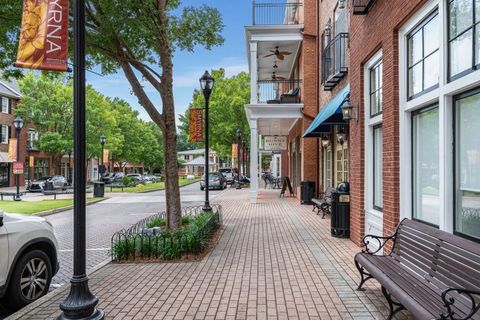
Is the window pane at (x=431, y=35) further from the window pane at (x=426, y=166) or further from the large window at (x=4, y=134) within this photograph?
the large window at (x=4, y=134)

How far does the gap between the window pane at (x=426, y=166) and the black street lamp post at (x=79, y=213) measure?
4.16m

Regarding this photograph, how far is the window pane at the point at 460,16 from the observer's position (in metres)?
4.42

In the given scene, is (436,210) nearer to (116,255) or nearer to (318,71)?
(116,255)

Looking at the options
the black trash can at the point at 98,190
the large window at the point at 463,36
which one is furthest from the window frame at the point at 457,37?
the black trash can at the point at 98,190

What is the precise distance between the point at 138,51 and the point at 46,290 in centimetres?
620

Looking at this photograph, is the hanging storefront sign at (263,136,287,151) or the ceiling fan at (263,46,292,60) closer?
the ceiling fan at (263,46,292,60)

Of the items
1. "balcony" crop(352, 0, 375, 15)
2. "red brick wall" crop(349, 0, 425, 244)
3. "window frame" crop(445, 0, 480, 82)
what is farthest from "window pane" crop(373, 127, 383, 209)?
"window frame" crop(445, 0, 480, 82)

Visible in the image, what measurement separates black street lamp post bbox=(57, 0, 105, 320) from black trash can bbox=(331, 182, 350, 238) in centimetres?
635

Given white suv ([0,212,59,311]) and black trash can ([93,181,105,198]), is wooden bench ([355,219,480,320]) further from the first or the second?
black trash can ([93,181,105,198])

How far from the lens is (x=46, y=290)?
5.75m

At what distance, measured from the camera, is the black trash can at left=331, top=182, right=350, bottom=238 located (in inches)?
370

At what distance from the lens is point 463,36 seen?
453cm

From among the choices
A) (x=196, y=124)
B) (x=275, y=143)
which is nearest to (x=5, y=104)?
(x=275, y=143)

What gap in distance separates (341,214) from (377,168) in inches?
77.1
